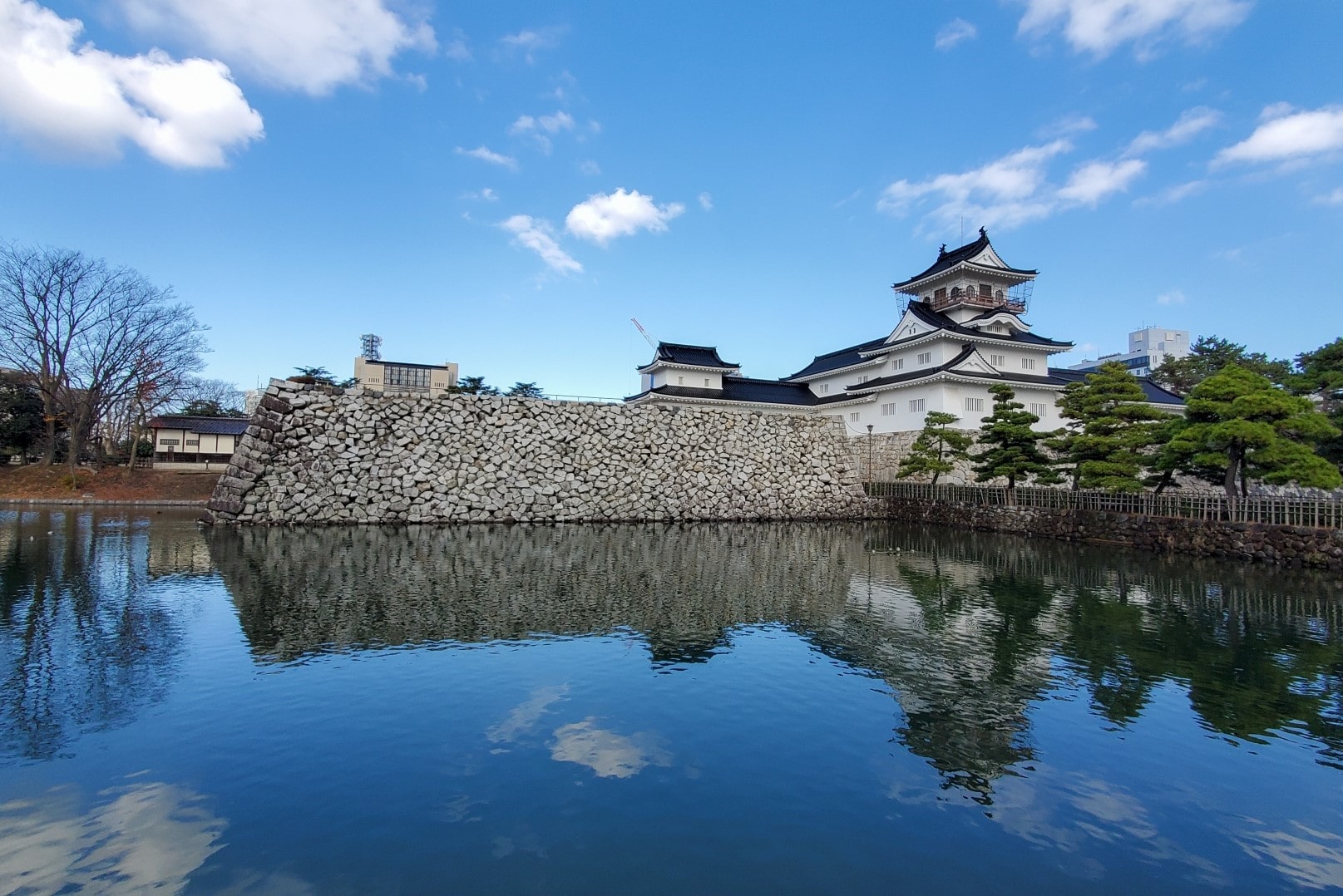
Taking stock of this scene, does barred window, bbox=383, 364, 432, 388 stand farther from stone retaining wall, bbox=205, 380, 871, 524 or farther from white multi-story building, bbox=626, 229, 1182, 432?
stone retaining wall, bbox=205, 380, 871, 524

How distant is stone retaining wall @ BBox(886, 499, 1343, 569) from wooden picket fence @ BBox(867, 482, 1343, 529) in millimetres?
312

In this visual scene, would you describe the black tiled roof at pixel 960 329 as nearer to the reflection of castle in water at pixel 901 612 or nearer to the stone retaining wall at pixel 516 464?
the stone retaining wall at pixel 516 464

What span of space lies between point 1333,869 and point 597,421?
2128 cm

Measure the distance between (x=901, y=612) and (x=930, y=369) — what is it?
20513 mm

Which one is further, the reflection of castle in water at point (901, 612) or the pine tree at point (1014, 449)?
the pine tree at point (1014, 449)

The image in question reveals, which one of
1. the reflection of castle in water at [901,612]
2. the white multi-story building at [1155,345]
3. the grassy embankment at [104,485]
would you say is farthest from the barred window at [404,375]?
the white multi-story building at [1155,345]

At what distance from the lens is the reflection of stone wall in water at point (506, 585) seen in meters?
8.19

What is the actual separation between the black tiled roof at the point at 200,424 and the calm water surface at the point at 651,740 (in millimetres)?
26942

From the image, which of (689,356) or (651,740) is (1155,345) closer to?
(689,356)

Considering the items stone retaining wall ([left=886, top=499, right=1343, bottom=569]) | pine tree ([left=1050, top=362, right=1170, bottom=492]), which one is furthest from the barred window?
pine tree ([left=1050, top=362, right=1170, bottom=492])

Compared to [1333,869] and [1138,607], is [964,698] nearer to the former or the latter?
[1333,869]

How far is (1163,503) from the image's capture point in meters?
18.0

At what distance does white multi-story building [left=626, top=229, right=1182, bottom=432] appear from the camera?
91.4 ft

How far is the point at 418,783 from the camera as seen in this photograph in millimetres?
4387
